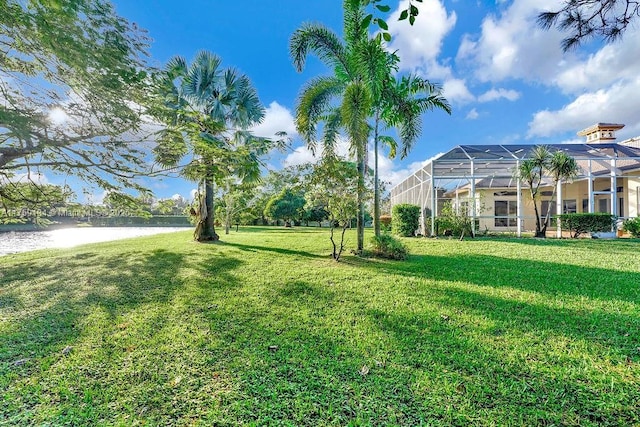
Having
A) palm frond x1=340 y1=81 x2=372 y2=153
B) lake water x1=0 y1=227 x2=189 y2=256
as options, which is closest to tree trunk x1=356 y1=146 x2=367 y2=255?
palm frond x1=340 y1=81 x2=372 y2=153

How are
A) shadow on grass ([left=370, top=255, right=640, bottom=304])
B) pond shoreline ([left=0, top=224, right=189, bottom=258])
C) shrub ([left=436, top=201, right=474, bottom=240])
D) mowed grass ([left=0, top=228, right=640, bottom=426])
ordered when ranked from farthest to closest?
1. pond shoreline ([left=0, top=224, right=189, bottom=258])
2. shrub ([left=436, top=201, right=474, bottom=240])
3. shadow on grass ([left=370, top=255, right=640, bottom=304])
4. mowed grass ([left=0, top=228, right=640, bottom=426])

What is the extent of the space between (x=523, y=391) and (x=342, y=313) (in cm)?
234

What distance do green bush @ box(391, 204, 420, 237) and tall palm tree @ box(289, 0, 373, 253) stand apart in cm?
557

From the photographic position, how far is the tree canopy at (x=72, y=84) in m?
3.98

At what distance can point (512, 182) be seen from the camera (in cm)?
1825

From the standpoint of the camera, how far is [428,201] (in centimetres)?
1634

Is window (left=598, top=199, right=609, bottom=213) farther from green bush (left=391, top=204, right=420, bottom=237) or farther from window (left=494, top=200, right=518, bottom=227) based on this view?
green bush (left=391, top=204, right=420, bottom=237)

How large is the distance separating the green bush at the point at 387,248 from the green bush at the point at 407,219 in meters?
5.37

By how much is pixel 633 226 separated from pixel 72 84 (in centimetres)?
2069

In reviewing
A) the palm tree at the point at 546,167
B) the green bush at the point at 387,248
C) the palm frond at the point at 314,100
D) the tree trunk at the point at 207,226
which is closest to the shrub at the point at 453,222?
the palm tree at the point at 546,167

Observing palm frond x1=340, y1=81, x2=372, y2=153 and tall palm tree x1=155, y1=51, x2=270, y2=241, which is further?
palm frond x1=340, y1=81, x2=372, y2=153

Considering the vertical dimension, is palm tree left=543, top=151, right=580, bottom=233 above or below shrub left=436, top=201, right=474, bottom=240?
above

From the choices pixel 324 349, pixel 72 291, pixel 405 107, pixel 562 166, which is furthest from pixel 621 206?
pixel 72 291

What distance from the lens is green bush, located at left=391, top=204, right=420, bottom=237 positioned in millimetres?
13984
